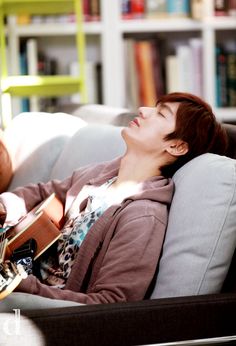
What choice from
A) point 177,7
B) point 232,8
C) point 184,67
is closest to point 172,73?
point 184,67

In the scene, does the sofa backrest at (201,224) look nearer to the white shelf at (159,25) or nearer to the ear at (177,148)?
the ear at (177,148)

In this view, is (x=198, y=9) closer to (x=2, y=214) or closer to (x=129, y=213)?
(x=2, y=214)

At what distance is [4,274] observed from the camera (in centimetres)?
143

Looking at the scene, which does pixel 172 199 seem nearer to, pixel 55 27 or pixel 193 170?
pixel 193 170

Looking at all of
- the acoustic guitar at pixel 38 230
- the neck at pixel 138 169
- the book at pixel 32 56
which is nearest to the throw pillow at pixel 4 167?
the acoustic guitar at pixel 38 230

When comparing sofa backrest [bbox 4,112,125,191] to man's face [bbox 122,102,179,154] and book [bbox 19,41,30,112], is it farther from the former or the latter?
book [bbox 19,41,30,112]

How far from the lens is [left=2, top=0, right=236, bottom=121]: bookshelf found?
157 inches

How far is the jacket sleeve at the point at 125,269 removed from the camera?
5.24 feet

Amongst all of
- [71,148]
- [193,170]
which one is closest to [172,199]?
[193,170]

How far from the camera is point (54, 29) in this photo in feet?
13.2

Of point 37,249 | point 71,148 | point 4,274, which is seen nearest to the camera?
point 4,274

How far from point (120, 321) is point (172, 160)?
544 mm

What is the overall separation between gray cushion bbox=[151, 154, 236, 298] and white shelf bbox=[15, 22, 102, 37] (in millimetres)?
2461

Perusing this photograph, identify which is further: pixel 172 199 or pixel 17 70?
pixel 17 70
